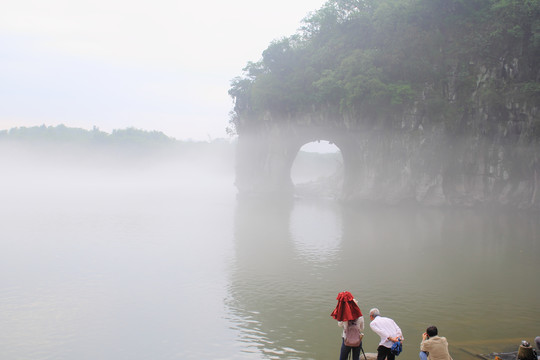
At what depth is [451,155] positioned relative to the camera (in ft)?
125

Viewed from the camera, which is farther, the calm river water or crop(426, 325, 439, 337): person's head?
the calm river water

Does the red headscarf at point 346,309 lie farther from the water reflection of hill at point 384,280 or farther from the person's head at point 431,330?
the water reflection of hill at point 384,280

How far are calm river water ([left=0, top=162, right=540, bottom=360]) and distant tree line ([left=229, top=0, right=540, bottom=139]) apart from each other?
11.4 metres

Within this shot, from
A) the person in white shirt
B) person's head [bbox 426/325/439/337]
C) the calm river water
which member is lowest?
the calm river water

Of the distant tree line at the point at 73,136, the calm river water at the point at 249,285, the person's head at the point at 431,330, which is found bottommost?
the calm river water at the point at 249,285

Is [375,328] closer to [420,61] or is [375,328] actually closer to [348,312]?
[348,312]

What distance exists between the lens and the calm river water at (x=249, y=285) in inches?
411

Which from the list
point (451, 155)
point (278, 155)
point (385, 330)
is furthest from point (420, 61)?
point (385, 330)

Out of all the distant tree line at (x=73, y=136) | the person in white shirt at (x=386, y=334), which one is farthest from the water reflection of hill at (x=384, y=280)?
the distant tree line at (x=73, y=136)

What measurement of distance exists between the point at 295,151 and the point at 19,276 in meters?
40.0

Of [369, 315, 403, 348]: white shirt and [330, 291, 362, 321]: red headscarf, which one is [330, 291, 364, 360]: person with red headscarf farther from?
[369, 315, 403, 348]: white shirt

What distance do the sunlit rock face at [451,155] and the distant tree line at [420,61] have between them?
25 centimetres

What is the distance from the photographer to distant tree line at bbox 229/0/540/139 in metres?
34.6

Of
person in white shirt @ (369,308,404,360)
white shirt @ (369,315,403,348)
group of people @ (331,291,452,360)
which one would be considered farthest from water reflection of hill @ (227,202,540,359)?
white shirt @ (369,315,403,348)
